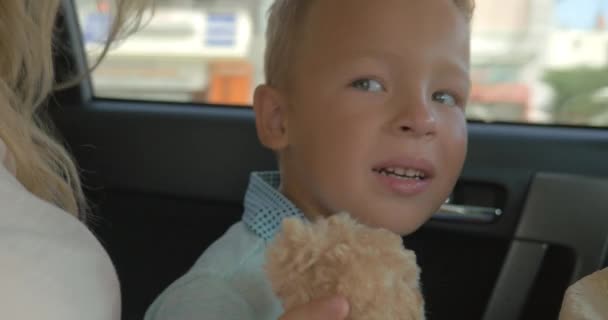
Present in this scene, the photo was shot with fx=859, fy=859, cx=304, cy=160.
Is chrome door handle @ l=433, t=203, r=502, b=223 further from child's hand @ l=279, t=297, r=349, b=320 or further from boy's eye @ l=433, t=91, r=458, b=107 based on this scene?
child's hand @ l=279, t=297, r=349, b=320

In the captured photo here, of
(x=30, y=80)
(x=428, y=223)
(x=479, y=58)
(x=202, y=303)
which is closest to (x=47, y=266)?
(x=202, y=303)

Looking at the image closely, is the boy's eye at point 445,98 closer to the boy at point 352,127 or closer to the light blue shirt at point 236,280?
the boy at point 352,127

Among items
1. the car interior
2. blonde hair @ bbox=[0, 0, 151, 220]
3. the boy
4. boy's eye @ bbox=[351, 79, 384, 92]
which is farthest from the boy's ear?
the car interior

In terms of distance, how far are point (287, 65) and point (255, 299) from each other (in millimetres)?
393

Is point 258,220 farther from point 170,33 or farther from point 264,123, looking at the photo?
point 170,33

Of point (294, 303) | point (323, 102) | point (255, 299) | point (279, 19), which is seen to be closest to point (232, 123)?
point (279, 19)

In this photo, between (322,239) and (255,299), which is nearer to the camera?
(322,239)

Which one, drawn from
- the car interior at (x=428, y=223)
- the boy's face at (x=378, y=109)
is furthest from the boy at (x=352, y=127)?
the car interior at (x=428, y=223)

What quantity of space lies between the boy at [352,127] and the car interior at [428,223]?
47 centimetres

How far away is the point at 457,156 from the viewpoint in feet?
4.22

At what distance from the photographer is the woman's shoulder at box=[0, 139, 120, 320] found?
64 centimetres

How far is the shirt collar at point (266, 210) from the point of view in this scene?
1.25 metres

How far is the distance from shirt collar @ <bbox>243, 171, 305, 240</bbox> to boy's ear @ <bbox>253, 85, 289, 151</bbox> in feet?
0.22

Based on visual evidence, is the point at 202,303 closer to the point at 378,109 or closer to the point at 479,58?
the point at 378,109
